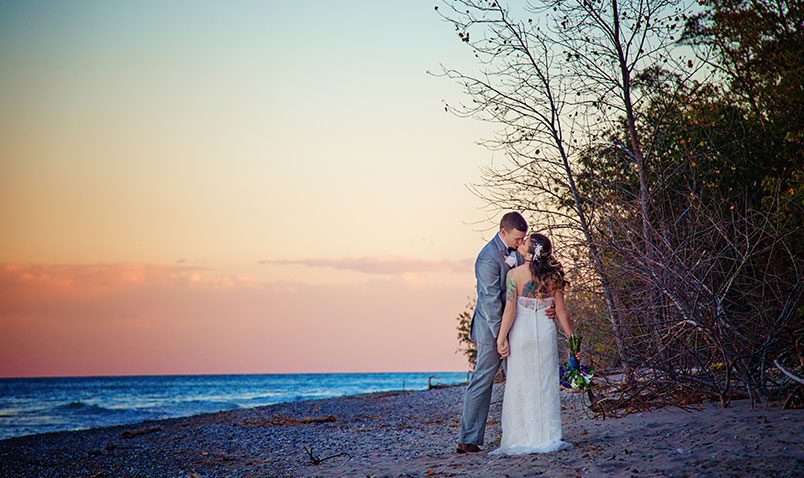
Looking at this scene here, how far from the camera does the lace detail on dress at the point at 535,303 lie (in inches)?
278

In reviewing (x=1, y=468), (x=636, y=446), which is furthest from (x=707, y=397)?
(x=1, y=468)

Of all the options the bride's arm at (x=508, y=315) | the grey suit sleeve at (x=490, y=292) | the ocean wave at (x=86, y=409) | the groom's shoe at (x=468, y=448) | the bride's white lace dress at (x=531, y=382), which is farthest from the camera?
the ocean wave at (x=86, y=409)

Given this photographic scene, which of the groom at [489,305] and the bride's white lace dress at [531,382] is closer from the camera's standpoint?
the bride's white lace dress at [531,382]

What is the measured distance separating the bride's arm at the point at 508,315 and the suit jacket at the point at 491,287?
0.12 m

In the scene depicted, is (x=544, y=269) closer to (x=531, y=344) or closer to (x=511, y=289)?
(x=511, y=289)

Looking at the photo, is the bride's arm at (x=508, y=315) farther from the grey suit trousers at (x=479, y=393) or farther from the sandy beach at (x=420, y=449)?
the sandy beach at (x=420, y=449)

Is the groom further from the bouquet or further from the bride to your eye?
the bouquet

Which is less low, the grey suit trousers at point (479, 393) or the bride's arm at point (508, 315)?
the bride's arm at point (508, 315)

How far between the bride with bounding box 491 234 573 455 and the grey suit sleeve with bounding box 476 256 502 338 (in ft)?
0.42

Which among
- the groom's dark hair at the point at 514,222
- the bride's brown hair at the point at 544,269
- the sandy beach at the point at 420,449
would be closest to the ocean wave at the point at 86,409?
the sandy beach at the point at 420,449

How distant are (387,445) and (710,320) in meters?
4.25

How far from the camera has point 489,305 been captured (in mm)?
7207

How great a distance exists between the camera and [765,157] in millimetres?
14078

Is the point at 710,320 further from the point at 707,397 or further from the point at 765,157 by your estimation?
the point at 765,157
